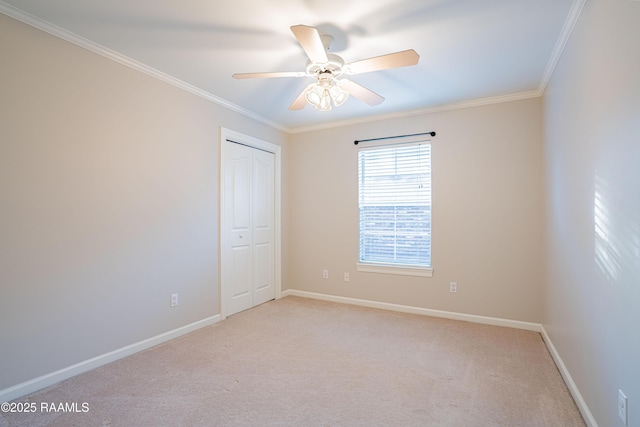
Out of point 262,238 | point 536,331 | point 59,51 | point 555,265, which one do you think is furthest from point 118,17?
point 536,331

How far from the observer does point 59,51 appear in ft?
7.51

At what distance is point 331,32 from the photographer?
2256 millimetres

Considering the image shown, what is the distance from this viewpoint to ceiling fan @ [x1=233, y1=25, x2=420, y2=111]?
188cm

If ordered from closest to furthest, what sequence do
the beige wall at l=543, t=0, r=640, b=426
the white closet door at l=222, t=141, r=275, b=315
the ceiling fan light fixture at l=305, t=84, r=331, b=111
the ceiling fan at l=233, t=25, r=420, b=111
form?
1. the beige wall at l=543, t=0, r=640, b=426
2. the ceiling fan at l=233, t=25, r=420, b=111
3. the ceiling fan light fixture at l=305, t=84, r=331, b=111
4. the white closet door at l=222, t=141, r=275, b=315

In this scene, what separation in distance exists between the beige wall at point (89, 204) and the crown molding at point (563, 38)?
3141 millimetres

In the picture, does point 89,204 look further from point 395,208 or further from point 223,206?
point 395,208

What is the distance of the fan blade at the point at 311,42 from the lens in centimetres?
173

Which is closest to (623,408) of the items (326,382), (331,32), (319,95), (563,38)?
(326,382)

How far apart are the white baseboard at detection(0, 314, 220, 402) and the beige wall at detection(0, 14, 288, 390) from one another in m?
0.05

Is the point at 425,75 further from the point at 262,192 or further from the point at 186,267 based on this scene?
the point at 186,267

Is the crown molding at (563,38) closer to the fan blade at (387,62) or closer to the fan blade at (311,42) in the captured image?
the fan blade at (387,62)

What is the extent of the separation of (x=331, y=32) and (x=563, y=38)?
1629 millimetres

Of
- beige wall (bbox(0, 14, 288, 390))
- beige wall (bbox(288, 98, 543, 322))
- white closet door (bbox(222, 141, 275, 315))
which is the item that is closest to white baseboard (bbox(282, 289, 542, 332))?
beige wall (bbox(288, 98, 543, 322))

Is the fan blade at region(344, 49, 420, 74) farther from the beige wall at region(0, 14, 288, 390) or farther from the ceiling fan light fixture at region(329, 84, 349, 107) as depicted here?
the beige wall at region(0, 14, 288, 390)
